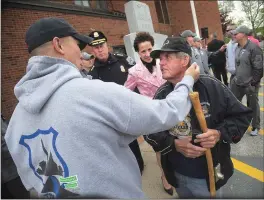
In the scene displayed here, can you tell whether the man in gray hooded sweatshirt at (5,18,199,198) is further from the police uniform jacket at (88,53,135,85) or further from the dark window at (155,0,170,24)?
the dark window at (155,0,170,24)

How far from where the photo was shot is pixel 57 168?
1064 mm

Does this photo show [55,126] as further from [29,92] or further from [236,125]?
[236,125]

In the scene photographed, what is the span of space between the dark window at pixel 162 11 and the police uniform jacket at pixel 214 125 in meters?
17.0

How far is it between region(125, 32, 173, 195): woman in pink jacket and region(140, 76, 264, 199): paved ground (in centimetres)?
27

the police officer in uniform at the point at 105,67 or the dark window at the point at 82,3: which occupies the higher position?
the dark window at the point at 82,3

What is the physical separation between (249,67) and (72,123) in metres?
4.02

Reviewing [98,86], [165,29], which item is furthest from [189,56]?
[165,29]

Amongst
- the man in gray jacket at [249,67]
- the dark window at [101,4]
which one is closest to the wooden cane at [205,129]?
the man in gray jacket at [249,67]

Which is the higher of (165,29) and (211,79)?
(165,29)

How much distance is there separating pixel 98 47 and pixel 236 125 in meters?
2.30

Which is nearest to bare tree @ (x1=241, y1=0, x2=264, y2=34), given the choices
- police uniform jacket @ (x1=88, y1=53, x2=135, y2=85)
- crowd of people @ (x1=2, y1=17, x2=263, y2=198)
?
police uniform jacket @ (x1=88, y1=53, x2=135, y2=85)

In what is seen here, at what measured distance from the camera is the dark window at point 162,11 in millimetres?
17834

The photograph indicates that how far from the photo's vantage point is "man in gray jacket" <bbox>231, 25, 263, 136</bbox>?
4164mm

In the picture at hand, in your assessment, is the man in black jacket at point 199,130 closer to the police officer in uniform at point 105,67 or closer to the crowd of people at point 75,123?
the crowd of people at point 75,123
